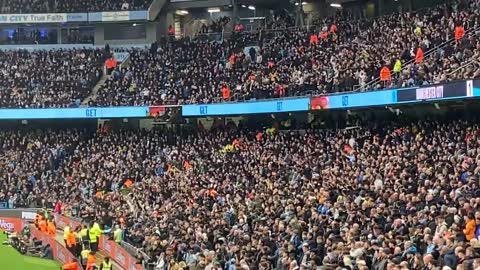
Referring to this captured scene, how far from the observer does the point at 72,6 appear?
46406mm

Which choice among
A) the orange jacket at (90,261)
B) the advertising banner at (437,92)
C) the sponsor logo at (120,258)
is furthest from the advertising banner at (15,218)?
the advertising banner at (437,92)

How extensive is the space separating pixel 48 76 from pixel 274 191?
23.0 m

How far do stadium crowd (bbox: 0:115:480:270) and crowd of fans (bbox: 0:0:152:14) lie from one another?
8909mm

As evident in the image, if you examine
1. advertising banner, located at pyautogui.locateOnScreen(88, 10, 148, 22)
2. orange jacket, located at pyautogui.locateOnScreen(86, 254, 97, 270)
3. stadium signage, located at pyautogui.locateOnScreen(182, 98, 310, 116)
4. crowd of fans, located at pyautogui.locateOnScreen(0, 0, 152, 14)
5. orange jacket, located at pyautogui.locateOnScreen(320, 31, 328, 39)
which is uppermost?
crowd of fans, located at pyautogui.locateOnScreen(0, 0, 152, 14)

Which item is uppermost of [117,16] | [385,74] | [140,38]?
[117,16]

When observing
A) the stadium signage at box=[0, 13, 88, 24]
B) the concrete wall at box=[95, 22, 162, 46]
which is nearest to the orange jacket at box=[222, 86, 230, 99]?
the concrete wall at box=[95, 22, 162, 46]

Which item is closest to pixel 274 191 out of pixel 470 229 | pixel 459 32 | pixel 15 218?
pixel 459 32

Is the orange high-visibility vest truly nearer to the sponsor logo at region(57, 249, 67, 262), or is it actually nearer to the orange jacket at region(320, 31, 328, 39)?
the sponsor logo at region(57, 249, 67, 262)

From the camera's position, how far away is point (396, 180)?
19.3 meters

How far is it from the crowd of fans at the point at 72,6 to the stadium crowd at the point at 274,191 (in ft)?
29.2

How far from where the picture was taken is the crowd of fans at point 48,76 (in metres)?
41.3

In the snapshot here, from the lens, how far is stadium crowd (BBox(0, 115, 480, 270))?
14852 mm

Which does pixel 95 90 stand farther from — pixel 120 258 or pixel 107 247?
pixel 120 258

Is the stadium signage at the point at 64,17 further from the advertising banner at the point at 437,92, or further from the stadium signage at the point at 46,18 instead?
the advertising banner at the point at 437,92
